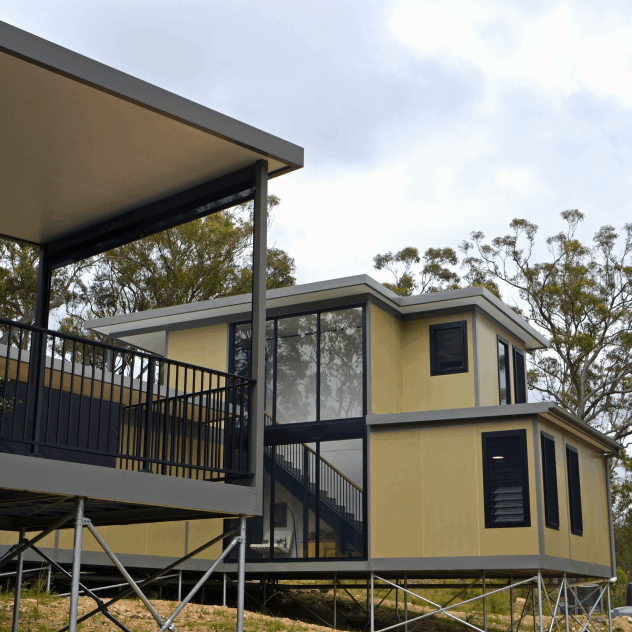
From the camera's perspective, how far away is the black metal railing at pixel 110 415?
687 cm

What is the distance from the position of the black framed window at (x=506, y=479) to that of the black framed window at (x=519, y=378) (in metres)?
4.30

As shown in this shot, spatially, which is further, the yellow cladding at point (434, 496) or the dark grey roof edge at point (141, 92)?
the yellow cladding at point (434, 496)

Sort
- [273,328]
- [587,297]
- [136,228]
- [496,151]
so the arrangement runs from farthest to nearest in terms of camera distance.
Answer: [496,151] → [587,297] → [273,328] → [136,228]

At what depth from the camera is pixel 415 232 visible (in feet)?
170

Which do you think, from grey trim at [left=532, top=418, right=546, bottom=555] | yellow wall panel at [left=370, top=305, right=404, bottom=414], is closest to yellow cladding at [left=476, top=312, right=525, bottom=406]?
yellow wall panel at [left=370, top=305, right=404, bottom=414]

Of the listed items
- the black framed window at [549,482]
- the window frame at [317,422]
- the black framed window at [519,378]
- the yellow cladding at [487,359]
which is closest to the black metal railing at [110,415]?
the window frame at [317,422]

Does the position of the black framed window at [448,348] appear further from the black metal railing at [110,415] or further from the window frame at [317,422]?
the black metal railing at [110,415]

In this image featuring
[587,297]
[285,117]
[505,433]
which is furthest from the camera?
[285,117]

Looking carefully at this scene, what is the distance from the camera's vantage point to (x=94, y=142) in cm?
775

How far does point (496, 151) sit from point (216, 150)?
42.5 meters

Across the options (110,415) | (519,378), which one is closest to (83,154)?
(110,415)

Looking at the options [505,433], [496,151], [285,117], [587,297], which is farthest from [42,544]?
[285,117]

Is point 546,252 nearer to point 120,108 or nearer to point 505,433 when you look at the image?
point 505,433

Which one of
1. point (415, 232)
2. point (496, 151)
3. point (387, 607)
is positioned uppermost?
point (496, 151)
